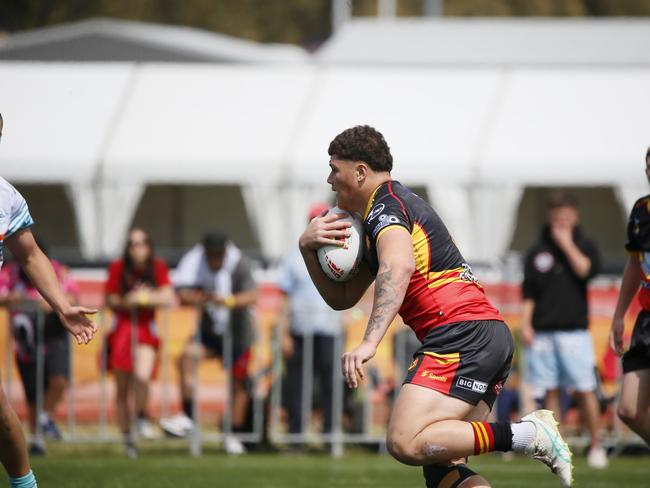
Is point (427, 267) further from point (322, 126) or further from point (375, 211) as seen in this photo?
point (322, 126)

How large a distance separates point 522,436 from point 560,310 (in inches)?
204

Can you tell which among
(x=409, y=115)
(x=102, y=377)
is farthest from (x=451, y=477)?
(x=409, y=115)

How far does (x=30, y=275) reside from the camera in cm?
673

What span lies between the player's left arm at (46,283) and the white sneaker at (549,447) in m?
2.30

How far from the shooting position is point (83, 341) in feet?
22.0

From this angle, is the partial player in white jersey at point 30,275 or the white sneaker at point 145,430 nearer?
the partial player in white jersey at point 30,275

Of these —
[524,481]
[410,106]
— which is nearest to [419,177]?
[410,106]

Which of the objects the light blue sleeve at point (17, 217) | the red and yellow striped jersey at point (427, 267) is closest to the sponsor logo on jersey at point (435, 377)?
the red and yellow striped jersey at point (427, 267)

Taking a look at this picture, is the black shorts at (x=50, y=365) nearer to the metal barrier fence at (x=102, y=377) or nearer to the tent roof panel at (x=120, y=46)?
the metal barrier fence at (x=102, y=377)

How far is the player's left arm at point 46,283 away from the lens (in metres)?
6.64

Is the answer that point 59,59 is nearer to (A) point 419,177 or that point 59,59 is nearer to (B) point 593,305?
(A) point 419,177

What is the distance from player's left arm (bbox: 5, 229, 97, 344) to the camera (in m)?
6.64

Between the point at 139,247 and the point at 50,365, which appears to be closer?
the point at 139,247

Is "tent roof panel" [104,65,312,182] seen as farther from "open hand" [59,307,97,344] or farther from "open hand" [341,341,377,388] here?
"open hand" [341,341,377,388]
